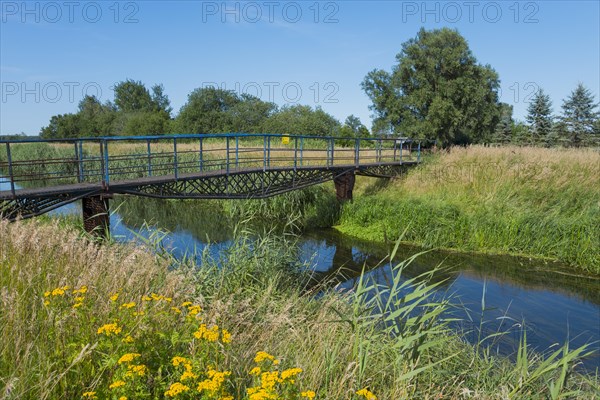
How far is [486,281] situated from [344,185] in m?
7.54

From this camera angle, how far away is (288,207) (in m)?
16.3

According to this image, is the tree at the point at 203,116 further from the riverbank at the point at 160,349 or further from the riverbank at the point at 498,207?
the riverbank at the point at 160,349

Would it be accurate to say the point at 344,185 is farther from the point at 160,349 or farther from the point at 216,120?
the point at 216,120

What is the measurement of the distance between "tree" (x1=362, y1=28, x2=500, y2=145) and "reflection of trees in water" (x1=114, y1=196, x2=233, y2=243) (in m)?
14.9

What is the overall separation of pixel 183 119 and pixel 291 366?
62.7m

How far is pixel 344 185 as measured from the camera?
53.3 feet

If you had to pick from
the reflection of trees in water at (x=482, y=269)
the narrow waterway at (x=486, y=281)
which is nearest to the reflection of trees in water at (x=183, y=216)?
the narrow waterway at (x=486, y=281)

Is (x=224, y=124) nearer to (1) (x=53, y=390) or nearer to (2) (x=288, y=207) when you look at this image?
(2) (x=288, y=207)

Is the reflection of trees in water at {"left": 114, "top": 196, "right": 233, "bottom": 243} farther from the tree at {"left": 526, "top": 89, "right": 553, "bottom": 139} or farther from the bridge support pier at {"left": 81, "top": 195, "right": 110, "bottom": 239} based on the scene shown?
the tree at {"left": 526, "top": 89, "right": 553, "bottom": 139}

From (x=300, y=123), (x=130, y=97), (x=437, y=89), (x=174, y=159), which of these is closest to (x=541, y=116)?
(x=437, y=89)

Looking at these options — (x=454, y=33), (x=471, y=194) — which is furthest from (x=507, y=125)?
(x=471, y=194)

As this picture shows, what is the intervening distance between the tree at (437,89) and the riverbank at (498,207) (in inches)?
348

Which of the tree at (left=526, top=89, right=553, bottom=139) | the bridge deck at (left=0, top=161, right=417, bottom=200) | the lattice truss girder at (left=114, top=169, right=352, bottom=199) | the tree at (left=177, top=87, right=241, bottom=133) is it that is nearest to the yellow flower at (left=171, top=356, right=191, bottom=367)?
the bridge deck at (left=0, top=161, right=417, bottom=200)

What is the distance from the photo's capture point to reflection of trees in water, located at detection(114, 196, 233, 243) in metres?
14.2
